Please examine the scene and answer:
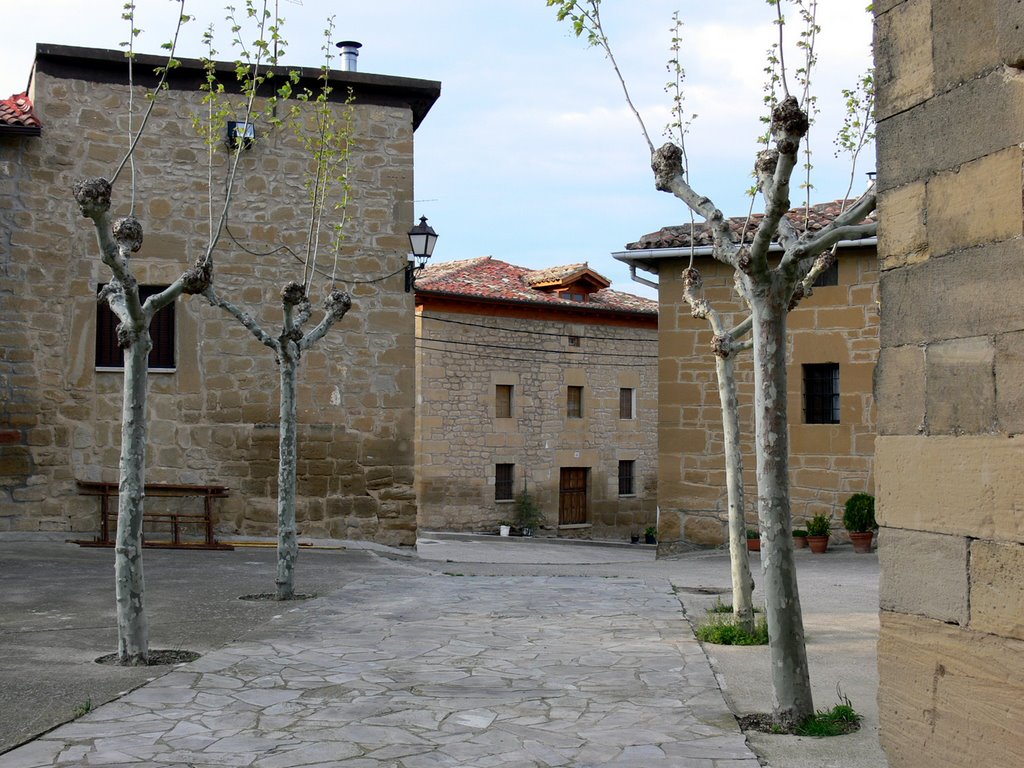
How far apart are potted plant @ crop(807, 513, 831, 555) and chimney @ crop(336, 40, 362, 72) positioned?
346 inches

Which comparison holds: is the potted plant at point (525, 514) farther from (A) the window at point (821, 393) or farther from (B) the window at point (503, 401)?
(A) the window at point (821, 393)

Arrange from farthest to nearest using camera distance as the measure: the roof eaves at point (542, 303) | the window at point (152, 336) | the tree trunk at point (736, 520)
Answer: the roof eaves at point (542, 303), the window at point (152, 336), the tree trunk at point (736, 520)

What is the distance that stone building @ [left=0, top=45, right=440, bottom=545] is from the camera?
13133 mm

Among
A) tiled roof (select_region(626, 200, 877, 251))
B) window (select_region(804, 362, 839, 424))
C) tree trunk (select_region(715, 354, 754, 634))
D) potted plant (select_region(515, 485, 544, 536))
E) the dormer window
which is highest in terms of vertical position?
the dormer window

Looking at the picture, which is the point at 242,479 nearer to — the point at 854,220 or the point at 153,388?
the point at 153,388

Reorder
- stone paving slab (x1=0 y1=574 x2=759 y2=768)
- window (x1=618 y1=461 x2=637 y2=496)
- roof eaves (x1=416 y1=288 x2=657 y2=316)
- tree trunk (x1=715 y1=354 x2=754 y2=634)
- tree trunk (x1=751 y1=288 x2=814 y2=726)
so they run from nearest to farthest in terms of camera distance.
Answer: stone paving slab (x1=0 y1=574 x2=759 y2=768) < tree trunk (x1=751 y1=288 x2=814 y2=726) < tree trunk (x1=715 y1=354 x2=754 y2=634) < roof eaves (x1=416 y1=288 x2=657 y2=316) < window (x1=618 y1=461 x2=637 y2=496)

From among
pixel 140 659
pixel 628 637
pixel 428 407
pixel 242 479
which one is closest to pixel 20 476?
pixel 242 479

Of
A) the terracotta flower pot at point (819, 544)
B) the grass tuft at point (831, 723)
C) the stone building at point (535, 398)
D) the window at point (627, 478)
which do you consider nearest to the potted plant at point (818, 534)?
the terracotta flower pot at point (819, 544)

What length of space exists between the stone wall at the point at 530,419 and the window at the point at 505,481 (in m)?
0.18

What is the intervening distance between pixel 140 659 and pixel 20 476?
7786 millimetres

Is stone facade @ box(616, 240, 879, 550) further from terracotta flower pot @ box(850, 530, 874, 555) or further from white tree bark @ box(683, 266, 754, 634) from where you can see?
white tree bark @ box(683, 266, 754, 634)

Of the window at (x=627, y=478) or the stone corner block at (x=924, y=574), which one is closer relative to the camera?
the stone corner block at (x=924, y=574)

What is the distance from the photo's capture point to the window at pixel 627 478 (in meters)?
31.7

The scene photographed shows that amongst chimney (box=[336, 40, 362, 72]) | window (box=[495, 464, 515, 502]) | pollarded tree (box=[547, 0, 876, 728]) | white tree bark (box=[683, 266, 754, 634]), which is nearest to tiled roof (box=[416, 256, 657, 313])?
window (box=[495, 464, 515, 502])
